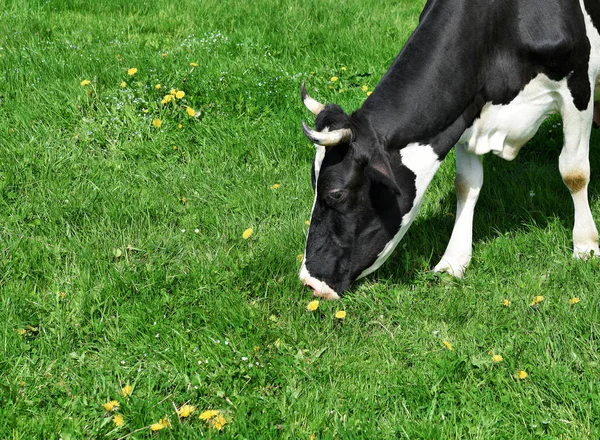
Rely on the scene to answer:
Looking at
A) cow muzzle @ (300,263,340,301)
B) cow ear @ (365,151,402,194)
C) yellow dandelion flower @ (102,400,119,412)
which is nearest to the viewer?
yellow dandelion flower @ (102,400,119,412)

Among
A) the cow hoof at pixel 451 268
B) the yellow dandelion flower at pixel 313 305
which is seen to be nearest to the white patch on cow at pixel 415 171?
the yellow dandelion flower at pixel 313 305

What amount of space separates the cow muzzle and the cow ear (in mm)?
676

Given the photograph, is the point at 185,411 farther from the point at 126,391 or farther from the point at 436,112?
the point at 436,112

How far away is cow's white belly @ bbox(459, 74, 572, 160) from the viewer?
476 cm

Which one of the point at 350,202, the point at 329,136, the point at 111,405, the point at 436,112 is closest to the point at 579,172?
the point at 436,112

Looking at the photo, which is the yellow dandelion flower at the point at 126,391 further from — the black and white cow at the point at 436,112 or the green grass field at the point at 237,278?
the black and white cow at the point at 436,112

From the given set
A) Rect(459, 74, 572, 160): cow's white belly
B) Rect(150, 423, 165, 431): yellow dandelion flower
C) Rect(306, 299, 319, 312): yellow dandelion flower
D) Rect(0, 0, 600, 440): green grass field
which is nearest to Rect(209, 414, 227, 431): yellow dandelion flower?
Rect(0, 0, 600, 440): green grass field

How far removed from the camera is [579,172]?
5.07 meters

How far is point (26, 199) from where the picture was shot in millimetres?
5566

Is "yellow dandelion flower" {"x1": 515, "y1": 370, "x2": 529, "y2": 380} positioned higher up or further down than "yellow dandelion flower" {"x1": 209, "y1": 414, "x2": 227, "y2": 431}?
higher up

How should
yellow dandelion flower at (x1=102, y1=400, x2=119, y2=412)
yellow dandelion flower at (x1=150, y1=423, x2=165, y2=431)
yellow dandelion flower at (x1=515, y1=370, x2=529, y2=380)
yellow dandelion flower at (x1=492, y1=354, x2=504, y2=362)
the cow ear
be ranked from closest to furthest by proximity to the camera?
yellow dandelion flower at (x1=150, y1=423, x2=165, y2=431) → yellow dandelion flower at (x1=102, y1=400, x2=119, y2=412) → yellow dandelion flower at (x1=515, y1=370, x2=529, y2=380) → yellow dandelion flower at (x1=492, y1=354, x2=504, y2=362) → the cow ear

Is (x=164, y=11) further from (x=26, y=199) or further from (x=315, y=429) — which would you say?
(x=315, y=429)

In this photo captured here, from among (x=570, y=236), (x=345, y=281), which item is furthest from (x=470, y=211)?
(x=345, y=281)

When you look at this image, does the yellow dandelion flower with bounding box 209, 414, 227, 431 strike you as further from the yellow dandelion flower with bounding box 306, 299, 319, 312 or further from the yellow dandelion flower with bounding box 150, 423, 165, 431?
the yellow dandelion flower with bounding box 306, 299, 319, 312
